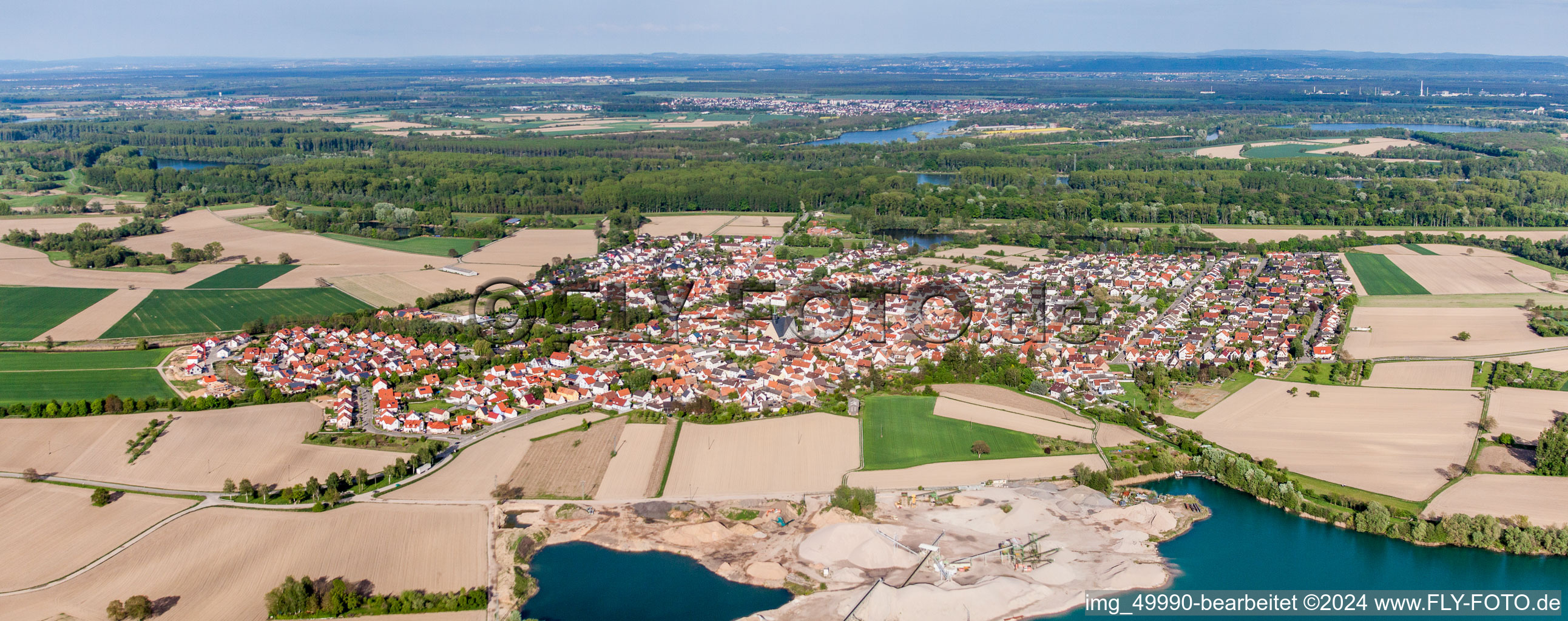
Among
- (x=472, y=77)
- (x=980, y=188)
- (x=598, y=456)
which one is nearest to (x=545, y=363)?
(x=598, y=456)

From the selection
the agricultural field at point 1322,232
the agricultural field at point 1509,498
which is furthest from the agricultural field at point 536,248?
the agricultural field at point 1509,498

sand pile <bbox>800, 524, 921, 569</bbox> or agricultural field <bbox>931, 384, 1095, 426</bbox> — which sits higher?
agricultural field <bbox>931, 384, 1095, 426</bbox>

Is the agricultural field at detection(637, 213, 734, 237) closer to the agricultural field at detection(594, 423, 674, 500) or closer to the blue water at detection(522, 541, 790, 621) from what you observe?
the agricultural field at detection(594, 423, 674, 500)

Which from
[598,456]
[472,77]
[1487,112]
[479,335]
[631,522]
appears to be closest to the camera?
[631,522]

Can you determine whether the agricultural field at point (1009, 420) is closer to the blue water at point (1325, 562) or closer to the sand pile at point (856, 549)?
the blue water at point (1325, 562)

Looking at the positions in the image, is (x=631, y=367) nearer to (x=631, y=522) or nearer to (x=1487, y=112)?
(x=631, y=522)

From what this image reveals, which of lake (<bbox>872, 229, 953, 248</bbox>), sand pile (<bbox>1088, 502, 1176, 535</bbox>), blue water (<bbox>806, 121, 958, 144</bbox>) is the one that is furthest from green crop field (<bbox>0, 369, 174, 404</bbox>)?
blue water (<bbox>806, 121, 958, 144</bbox>)

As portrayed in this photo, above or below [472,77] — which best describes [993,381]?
below

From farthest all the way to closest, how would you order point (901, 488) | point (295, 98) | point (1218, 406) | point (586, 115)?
point (295, 98) → point (586, 115) → point (1218, 406) → point (901, 488)
